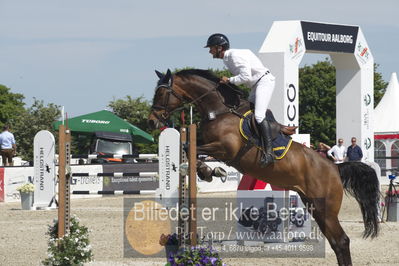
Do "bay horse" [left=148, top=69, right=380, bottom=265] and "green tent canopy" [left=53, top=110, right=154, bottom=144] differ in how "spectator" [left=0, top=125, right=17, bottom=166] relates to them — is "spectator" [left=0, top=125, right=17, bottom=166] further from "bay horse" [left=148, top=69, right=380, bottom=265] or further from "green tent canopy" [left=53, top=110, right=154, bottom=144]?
"bay horse" [left=148, top=69, right=380, bottom=265]

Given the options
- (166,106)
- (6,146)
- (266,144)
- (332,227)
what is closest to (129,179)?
(6,146)

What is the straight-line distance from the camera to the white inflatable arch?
10727 millimetres

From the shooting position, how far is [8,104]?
5691cm

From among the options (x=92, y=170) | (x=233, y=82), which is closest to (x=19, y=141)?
(x=92, y=170)

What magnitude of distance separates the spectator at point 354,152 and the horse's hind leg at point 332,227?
248 inches

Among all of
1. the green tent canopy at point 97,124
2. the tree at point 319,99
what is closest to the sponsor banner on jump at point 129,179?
the green tent canopy at point 97,124

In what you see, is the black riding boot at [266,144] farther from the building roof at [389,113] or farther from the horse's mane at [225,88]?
the building roof at [389,113]

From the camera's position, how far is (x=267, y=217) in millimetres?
9594

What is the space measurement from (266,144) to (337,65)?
7690 millimetres

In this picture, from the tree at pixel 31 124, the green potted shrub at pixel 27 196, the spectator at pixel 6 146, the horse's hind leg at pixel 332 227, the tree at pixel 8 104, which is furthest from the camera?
the tree at pixel 8 104

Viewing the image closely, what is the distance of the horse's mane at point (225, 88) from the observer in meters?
7.26

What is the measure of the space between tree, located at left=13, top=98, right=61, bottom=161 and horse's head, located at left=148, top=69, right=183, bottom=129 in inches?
1183

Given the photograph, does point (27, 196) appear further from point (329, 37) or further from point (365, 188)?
point (365, 188)

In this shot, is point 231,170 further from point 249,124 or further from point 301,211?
point 249,124
